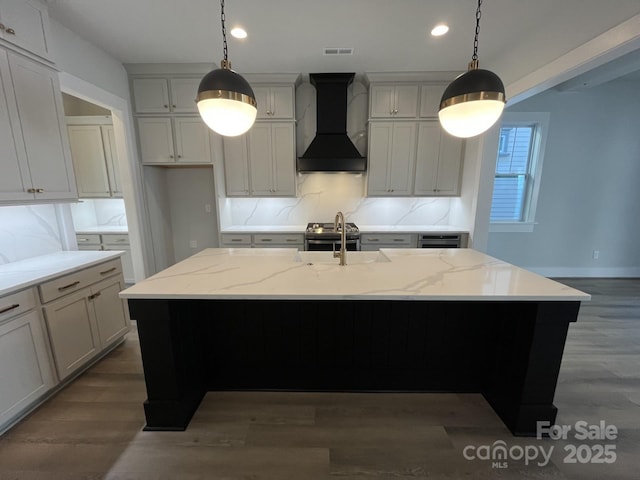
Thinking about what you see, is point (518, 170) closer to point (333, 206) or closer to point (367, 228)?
point (367, 228)

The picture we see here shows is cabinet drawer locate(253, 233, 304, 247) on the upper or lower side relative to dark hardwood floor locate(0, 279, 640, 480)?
upper

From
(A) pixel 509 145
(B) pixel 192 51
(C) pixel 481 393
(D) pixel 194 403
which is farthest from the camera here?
(A) pixel 509 145

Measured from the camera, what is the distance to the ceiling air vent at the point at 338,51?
2846 millimetres

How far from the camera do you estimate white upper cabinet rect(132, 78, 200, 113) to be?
10.8ft

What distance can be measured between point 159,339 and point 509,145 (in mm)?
5098

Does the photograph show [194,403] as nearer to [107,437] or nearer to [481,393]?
[107,437]

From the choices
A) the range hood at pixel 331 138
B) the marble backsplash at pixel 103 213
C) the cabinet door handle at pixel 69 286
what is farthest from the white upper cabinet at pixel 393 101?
the marble backsplash at pixel 103 213

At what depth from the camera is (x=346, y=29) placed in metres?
2.51

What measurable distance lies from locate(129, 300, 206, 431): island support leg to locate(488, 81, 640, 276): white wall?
4.53 m

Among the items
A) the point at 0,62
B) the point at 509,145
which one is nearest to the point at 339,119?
the point at 509,145

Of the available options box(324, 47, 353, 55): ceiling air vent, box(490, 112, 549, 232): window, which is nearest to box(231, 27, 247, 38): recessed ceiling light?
box(324, 47, 353, 55): ceiling air vent

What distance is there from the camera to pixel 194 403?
1725mm

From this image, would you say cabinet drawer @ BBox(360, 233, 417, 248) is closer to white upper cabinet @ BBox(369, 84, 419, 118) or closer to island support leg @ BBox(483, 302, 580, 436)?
white upper cabinet @ BBox(369, 84, 419, 118)

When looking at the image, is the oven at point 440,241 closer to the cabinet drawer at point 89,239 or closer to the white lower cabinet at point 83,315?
the white lower cabinet at point 83,315
